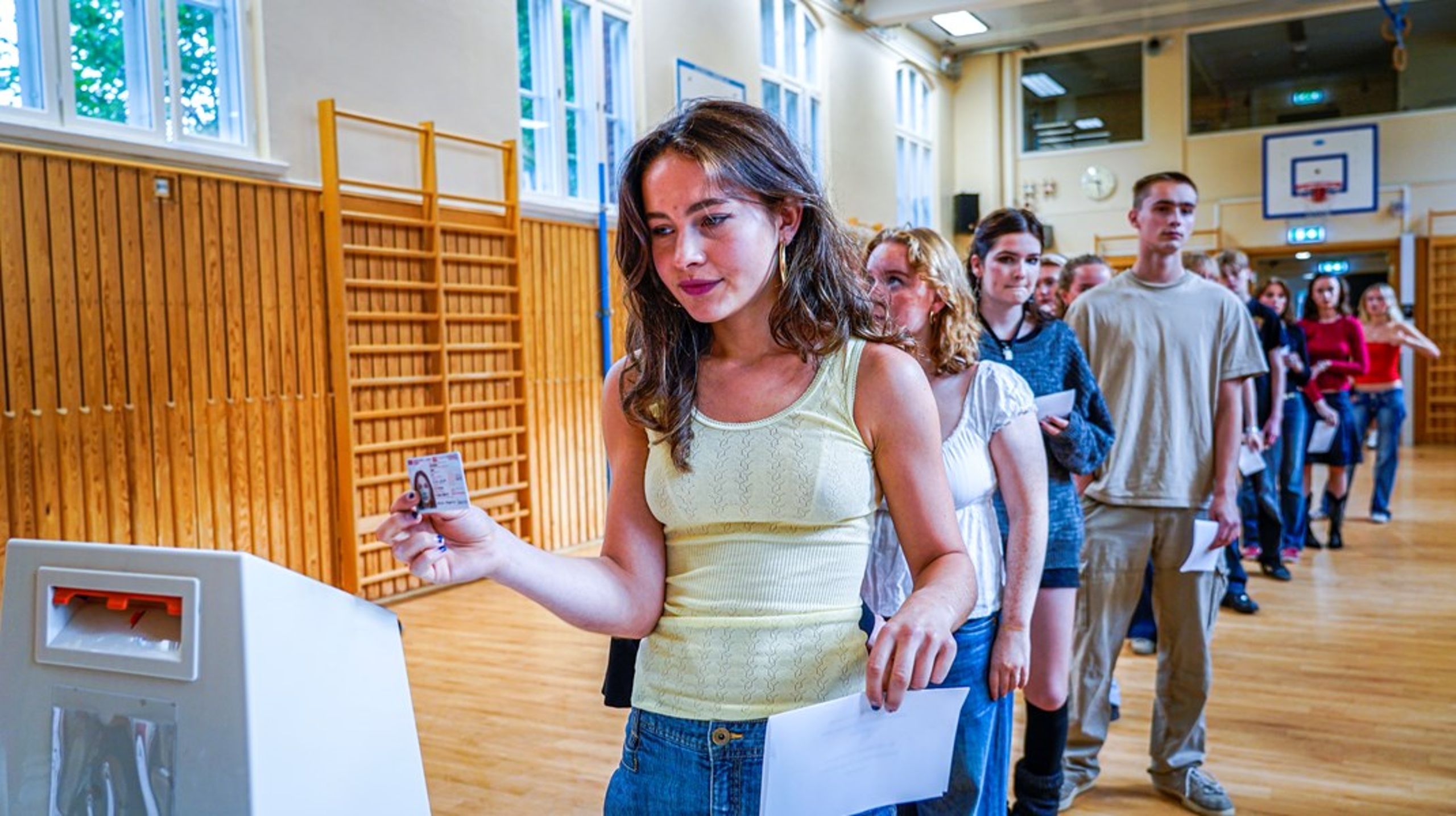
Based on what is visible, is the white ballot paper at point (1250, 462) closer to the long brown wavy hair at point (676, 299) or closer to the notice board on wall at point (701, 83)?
the long brown wavy hair at point (676, 299)

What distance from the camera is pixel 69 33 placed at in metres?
4.38

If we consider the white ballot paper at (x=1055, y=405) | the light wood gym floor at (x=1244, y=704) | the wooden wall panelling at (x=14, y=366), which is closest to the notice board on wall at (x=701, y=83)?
the light wood gym floor at (x=1244, y=704)

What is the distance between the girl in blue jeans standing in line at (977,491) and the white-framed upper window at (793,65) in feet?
25.5

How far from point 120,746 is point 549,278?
6199 millimetres

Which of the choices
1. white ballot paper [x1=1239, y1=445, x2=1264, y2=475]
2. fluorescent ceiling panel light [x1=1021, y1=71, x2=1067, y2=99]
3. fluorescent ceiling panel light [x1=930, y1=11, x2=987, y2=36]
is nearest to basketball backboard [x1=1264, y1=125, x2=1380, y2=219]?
fluorescent ceiling panel light [x1=1021, y1=71, x2=1067, y2=99]

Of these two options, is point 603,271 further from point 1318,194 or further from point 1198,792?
point 1318,194

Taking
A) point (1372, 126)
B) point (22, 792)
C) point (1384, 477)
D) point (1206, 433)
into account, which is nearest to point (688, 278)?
point (22, 792)

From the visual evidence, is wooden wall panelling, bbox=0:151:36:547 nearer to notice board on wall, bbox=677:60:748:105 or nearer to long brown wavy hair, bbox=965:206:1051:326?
long brown wavy hair, bbox=965:206:1051:326

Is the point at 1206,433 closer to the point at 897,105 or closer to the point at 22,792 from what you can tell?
the point at 22,792

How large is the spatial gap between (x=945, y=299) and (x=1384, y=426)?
19.9 ft

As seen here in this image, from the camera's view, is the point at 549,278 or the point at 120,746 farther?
the point at 549,278

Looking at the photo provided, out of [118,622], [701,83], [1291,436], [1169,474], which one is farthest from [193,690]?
[701,83]

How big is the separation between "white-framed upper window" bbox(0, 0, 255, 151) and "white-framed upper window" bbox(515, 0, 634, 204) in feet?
6.83

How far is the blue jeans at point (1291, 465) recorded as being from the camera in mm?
5707
